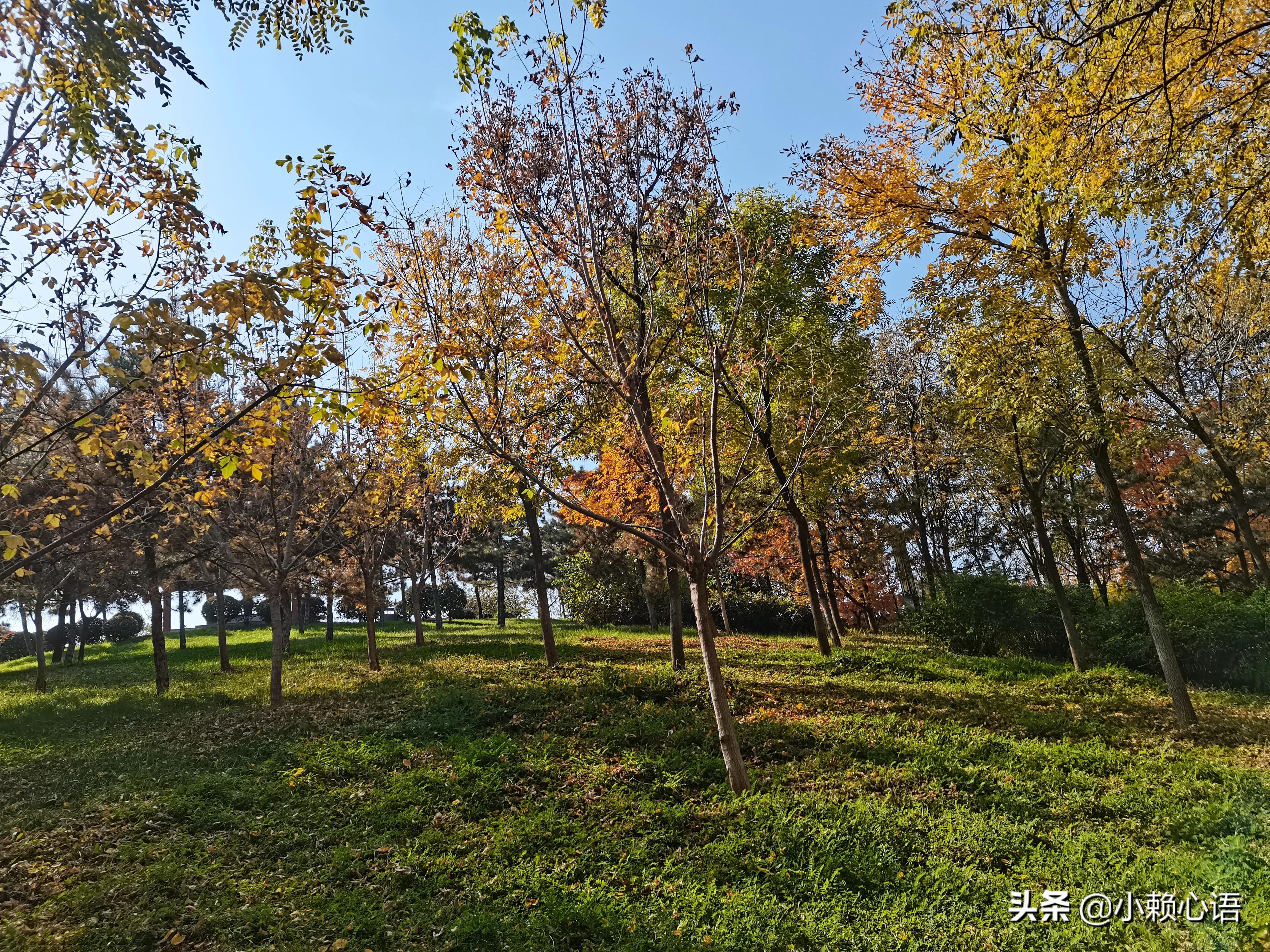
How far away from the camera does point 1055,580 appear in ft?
42.1

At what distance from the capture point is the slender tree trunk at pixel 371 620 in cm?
1431

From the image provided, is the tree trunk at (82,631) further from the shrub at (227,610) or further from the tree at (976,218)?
the tree at (976,218)

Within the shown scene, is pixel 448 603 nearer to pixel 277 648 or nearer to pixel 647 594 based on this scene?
pixel 647 594

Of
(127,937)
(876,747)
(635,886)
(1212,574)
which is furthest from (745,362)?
(1212,574)

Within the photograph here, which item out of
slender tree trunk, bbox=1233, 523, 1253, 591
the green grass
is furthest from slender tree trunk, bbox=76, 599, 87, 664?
slender tree trunk, bbox=1233, 523, 1253, 591

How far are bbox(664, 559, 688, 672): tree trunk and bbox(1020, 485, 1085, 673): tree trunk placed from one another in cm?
755

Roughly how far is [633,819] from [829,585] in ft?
48.0

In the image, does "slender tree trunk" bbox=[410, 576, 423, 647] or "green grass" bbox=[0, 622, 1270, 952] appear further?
"slender tree trunk" bbox=[410, 576, 423, 647]

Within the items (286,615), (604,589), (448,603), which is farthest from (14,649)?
(604,589)

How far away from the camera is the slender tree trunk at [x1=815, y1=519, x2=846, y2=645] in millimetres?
18328

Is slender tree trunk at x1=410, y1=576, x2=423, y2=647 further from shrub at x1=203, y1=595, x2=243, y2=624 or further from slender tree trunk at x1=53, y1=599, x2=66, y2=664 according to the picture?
shrub at x1=203, y1=595, x2=243, y2=624

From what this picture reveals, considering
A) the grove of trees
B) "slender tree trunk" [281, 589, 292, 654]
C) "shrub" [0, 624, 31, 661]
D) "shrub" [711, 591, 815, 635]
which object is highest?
the grove of trees

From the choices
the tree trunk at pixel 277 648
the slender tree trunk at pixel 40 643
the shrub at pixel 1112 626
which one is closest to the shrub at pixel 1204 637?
the shrub at pixel 1112 626
